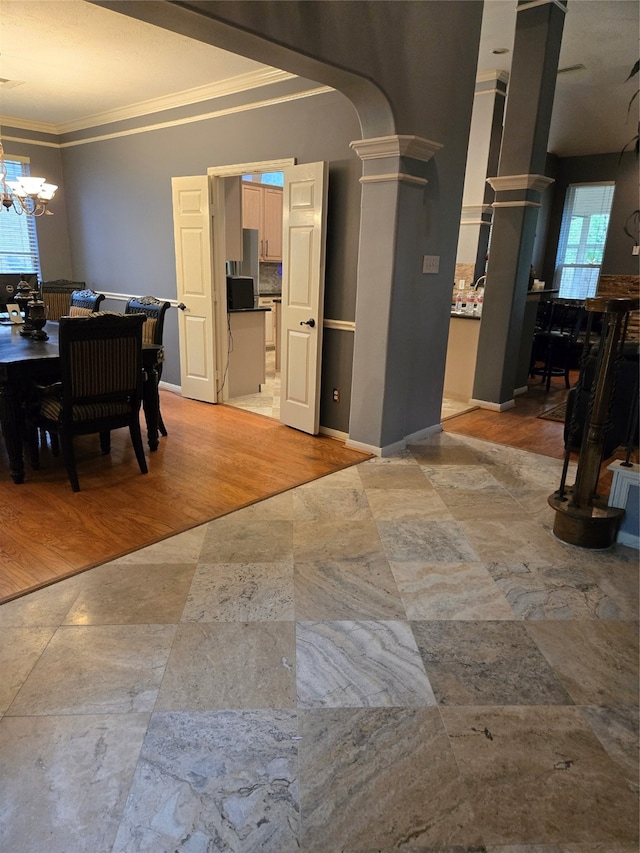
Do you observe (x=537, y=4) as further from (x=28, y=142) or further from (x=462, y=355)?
(x=28, y=142)

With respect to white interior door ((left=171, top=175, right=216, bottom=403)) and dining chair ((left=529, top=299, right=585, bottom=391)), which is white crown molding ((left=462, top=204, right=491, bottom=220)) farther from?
white interior door ((left=171, top=175, right=216, bottom=403))

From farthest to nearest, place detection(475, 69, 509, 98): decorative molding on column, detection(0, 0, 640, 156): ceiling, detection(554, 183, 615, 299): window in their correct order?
detection(554, 183, 615, 299): window < detection(475, 69, 509, 98): decorative molding on column < detection(0, 0, 640, 156): ceiling

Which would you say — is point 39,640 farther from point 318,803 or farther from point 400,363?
point 400,363

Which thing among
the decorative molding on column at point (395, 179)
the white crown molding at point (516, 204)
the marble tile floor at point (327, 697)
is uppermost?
the white crown molding at point (516, 204)

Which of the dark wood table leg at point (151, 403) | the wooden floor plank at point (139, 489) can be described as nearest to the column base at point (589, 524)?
the wooden floor plank at point (139, 489)

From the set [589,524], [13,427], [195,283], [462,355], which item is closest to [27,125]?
[195,283]

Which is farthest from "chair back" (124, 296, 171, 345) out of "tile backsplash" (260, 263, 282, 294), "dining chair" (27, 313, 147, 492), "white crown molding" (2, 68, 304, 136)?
"tile backsplash" (260, 263, 282, 294)

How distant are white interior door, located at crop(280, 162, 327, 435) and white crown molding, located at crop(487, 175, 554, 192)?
191 cm

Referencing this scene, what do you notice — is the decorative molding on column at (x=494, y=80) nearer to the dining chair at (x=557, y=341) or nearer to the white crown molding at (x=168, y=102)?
the dining chair at (x=557, y=341)

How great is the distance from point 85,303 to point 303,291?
6.85ft

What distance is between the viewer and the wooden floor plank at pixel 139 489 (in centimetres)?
263

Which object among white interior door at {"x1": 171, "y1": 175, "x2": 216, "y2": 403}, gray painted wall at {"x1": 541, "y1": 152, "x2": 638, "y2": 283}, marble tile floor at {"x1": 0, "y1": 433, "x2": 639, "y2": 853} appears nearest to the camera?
marble tile floor at {"x1": 0, "y1": 433, "x2": 639, "y2": 853}

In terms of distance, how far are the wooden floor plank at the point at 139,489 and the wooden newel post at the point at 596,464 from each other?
151 centimetres

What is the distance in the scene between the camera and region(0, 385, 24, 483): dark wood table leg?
329cm
